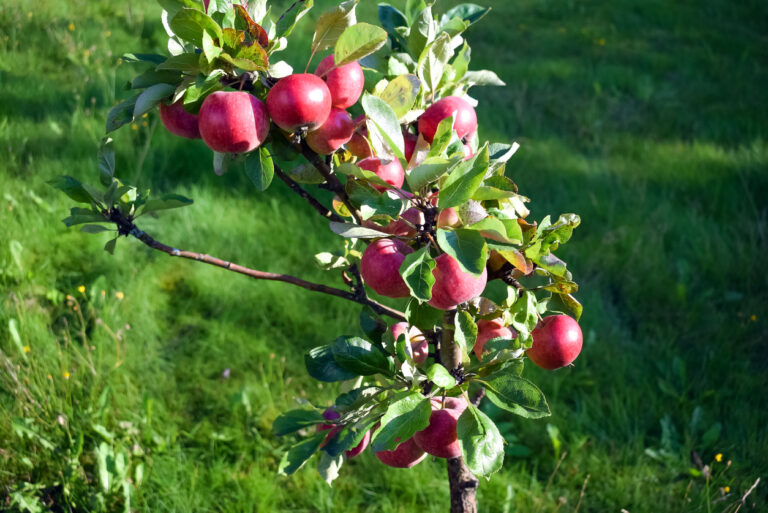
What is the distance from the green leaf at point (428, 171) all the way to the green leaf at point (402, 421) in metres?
0.32

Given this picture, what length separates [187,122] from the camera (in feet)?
3.47

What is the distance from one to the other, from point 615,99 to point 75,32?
10.5 ft

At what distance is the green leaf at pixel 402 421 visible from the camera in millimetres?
959

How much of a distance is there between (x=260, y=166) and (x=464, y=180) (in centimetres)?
33

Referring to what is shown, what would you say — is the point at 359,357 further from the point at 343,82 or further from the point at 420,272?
the point at 343,82

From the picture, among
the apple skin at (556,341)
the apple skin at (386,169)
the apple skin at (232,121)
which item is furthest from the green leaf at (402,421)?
the apple skin at (232,121)

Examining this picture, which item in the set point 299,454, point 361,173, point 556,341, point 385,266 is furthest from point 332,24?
point 299,454

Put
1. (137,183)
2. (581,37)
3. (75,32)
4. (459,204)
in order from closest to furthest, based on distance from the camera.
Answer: (459,204)
(137,183)
(75,32)
(581,37)

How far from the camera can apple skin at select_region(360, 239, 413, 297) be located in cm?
95

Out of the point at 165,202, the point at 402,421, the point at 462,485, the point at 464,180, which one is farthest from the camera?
the point at 462,485

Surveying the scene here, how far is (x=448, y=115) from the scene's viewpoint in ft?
3.48

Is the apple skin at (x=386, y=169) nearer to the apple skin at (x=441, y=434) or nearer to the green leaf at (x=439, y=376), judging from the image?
the green leaf at (x=439, y=376)

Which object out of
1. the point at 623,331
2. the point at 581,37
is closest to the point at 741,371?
the point at 623,331

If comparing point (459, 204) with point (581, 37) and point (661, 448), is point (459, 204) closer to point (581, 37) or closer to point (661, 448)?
point (661, 448)
